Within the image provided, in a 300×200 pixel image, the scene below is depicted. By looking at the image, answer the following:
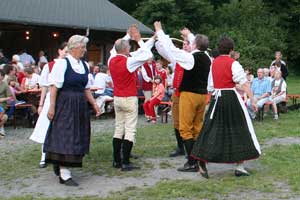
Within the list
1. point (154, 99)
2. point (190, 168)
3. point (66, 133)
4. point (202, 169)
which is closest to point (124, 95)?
point (66, 133)

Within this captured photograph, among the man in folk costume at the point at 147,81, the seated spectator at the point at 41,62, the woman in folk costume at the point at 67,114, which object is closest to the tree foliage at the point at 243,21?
the seated spectator at the point at 41,62

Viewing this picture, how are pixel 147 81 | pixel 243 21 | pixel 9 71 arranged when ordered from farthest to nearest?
1. pixel 243 21
2. pixel 147 81
3. pixel 9 71

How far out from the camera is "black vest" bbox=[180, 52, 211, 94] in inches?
263

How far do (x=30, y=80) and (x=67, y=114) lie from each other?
22.2 ft

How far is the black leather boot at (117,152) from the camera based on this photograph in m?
7.02

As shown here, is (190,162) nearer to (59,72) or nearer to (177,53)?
(177,53)

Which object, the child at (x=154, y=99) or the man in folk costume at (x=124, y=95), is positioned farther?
the child at (x=154, y=99)

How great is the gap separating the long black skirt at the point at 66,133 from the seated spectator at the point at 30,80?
642 centimetres

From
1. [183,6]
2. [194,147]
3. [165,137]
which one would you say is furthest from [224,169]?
[183,6]

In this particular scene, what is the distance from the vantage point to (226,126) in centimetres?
643

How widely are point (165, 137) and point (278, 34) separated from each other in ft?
85.9

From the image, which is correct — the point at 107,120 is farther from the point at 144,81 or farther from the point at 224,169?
the point at 224,169

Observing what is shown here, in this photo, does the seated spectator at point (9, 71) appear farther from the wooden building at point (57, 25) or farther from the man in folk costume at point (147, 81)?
the wooden building at point (57, 25)

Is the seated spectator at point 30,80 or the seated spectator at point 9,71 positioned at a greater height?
the seated spectator at point 9,71
